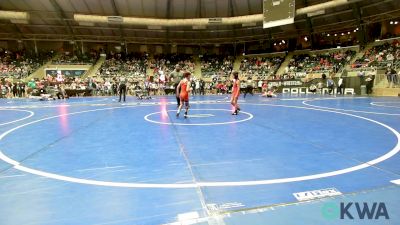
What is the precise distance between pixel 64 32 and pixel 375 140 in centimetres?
4104

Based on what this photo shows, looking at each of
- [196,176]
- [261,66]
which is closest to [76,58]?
[261,66]

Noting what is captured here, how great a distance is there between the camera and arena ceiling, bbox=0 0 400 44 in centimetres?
3216

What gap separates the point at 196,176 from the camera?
4047mm

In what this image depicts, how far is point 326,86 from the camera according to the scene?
2642 centimetres

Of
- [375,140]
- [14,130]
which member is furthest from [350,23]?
[14,130]

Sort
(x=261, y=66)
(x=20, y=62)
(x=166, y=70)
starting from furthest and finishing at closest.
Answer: (x=261, y=66)
(x=166, y=70)
(x=20, y=62)

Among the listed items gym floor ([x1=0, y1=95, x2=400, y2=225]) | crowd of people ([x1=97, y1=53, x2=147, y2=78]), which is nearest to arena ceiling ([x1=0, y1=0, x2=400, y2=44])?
crowd of people ([x1=97, y1=53, x2=147, y2=78])

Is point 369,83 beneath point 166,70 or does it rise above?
beneath

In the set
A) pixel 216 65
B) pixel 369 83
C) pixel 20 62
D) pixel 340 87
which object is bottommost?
pixel 340 87

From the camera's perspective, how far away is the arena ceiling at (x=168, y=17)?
1266 inches

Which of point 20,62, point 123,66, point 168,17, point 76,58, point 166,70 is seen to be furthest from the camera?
point 123,66

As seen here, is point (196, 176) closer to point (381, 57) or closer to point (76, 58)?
point (381, 57)

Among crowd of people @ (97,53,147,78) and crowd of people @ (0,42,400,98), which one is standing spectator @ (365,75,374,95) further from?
crowd of people @ (97,53,147,78)

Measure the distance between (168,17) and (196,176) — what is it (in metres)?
35.8
